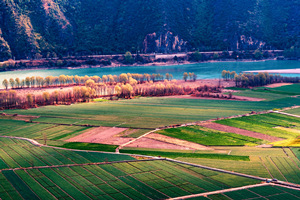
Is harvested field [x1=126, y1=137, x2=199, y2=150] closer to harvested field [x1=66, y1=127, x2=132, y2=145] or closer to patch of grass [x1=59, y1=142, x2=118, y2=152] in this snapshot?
harvested field [x1=66, y1=127, x2=132, y2=145]

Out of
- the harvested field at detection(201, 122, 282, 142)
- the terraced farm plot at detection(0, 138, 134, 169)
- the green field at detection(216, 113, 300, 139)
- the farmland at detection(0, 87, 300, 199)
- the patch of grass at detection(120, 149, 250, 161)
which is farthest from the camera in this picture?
the green field at detection(216, 113, 300, 139)

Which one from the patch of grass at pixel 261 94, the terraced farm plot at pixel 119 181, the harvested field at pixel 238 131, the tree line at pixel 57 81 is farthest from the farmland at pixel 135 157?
the tree line at pixel 57 81

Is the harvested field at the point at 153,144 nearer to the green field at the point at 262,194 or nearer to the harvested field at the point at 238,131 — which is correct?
the harvested field at the point at 238,131

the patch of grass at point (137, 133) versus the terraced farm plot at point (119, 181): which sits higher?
the patch of grass at point (137, 133)

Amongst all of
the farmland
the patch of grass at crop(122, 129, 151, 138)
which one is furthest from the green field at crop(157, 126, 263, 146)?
the patch of grass at crop(122, 129, 151, 138)

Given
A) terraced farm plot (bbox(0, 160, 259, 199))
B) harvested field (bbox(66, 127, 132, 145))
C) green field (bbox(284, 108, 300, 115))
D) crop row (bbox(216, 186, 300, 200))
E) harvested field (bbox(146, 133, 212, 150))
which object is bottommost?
crop row (bbox(216, 186, 300, 200))

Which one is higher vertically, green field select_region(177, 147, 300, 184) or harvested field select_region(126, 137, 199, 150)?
harvested field select_region(126, 137, 199, 150)

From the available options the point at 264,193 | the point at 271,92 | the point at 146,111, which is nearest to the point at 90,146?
the point at 146,111
